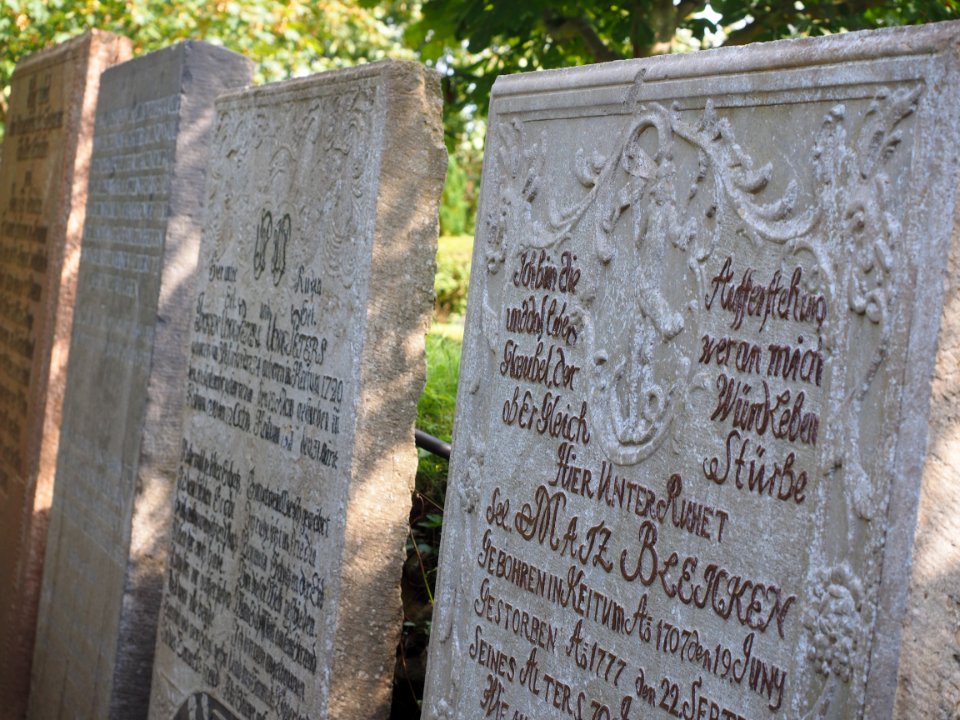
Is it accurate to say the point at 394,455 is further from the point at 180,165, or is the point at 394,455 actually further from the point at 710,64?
the point at 180,165

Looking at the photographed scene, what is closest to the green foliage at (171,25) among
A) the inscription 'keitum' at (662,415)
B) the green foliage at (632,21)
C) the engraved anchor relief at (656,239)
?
the green foliage at (632,21)

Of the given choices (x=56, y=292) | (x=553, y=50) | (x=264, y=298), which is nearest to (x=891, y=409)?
(x=264, y=298)

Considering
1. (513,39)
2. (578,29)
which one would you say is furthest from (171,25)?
(578,29)

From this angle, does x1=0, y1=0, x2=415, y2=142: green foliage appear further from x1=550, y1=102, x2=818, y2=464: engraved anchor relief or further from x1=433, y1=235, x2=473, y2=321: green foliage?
x1=550, y1=102, x2=818, y2=464: engraved anchor relief

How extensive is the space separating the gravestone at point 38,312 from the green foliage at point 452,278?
6.62 m

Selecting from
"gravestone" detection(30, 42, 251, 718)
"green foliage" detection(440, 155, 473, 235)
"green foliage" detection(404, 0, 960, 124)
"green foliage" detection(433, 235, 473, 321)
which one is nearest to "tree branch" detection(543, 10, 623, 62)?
"green foliage" detection(404, 0, 960, 124)

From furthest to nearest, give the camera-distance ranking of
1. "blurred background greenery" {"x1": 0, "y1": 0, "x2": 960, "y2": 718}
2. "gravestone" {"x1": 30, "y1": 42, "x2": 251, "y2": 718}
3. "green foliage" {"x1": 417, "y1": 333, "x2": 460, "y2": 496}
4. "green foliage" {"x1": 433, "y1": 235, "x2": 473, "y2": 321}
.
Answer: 1. "green foliage" {"x1": 433, "y1": 235, "x2": 473, "y2": 321}
2. "gravestone" {"x1": 30, "y1": 42, "x2": 251, "y2": 718}
3. "green foliage" {"x1": 417, "y1": 333, "x2": 460, "y2": 496}
4. "blurred background greenery" {"x1": 0, "y1": 0, "x2": 960, "y2": 718}

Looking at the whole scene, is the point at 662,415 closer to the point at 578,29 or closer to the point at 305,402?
the point at 305,402

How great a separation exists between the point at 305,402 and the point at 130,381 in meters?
1.44

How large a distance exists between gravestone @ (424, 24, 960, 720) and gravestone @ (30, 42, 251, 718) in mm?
1831

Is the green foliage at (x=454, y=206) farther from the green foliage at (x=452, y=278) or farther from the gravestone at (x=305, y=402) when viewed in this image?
the gravestone at (x=305, y=402)

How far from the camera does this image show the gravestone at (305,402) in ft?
10.2

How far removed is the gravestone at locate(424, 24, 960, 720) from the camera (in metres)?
1.85

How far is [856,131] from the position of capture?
77.8 inches
